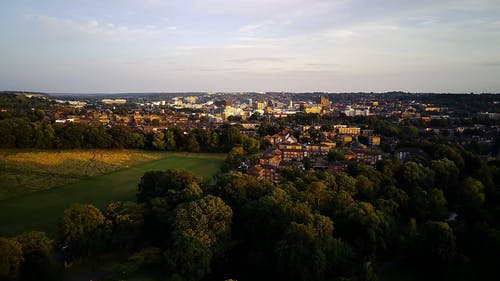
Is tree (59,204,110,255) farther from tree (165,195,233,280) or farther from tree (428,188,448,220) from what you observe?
tree (428,188,448,220)

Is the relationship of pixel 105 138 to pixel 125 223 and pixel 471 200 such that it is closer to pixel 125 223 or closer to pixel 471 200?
pixel 125 223

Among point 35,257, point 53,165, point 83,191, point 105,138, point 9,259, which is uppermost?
point 105,138

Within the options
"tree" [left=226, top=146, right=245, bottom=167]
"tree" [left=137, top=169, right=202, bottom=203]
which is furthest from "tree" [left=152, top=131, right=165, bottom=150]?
"tree" [left=137, top=169, right=202, bottom=203]

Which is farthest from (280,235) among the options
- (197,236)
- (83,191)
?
(83,191)

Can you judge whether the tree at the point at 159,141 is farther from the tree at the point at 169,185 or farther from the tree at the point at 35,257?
the tree at the point at 35,257

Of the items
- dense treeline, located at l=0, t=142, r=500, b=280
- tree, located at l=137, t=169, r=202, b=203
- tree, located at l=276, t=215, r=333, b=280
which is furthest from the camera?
tree, located at l=137, t=169, r=202, b=203

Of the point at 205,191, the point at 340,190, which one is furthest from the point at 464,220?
the point at 205,191

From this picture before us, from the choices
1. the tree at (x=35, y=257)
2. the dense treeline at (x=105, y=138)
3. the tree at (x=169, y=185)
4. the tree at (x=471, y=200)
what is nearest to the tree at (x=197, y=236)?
the tree at (x=169, y=185)
